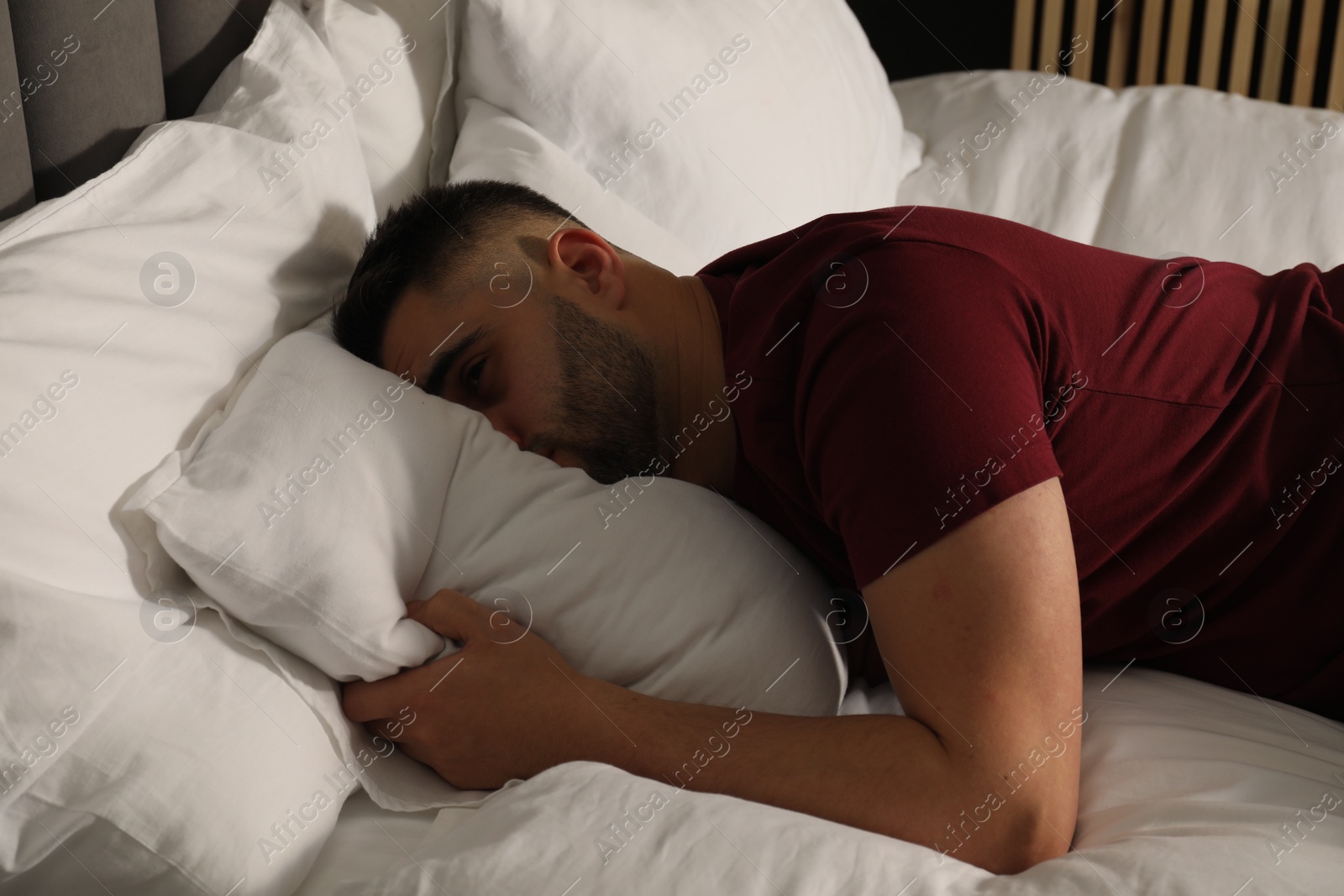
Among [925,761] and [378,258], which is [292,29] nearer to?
[378,258]

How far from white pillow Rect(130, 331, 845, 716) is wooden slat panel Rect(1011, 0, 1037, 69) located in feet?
5.75

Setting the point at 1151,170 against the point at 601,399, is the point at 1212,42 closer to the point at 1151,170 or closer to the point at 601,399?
the point at 1151,170

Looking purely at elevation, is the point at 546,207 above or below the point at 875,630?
above

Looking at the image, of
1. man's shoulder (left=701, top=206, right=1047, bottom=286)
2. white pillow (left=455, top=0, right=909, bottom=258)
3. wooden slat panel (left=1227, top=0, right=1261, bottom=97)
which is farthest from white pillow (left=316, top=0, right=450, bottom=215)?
wooden slat panel (left=1227, top=0, right=1261, bottom=97)

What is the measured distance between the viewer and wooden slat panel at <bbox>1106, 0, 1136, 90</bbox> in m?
2.25

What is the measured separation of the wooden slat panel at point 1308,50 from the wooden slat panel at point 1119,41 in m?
0.33

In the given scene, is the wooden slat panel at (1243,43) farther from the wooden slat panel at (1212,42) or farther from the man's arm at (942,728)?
the man's arm at (942,728)

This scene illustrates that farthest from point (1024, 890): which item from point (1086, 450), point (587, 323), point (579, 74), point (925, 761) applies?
point (579, 74)

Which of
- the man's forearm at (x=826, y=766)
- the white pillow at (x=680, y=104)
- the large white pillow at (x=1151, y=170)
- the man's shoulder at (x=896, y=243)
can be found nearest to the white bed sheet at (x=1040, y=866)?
the man's forearm at (x=826, y=766)

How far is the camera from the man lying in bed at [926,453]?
0.71m

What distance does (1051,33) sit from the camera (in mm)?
2262

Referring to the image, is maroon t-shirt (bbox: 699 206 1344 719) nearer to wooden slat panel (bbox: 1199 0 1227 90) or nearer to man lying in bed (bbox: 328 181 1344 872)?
man lying in bed (bbox: 328 181 1344 872)

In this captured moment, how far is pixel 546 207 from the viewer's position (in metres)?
1.13

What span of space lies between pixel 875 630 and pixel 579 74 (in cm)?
83
